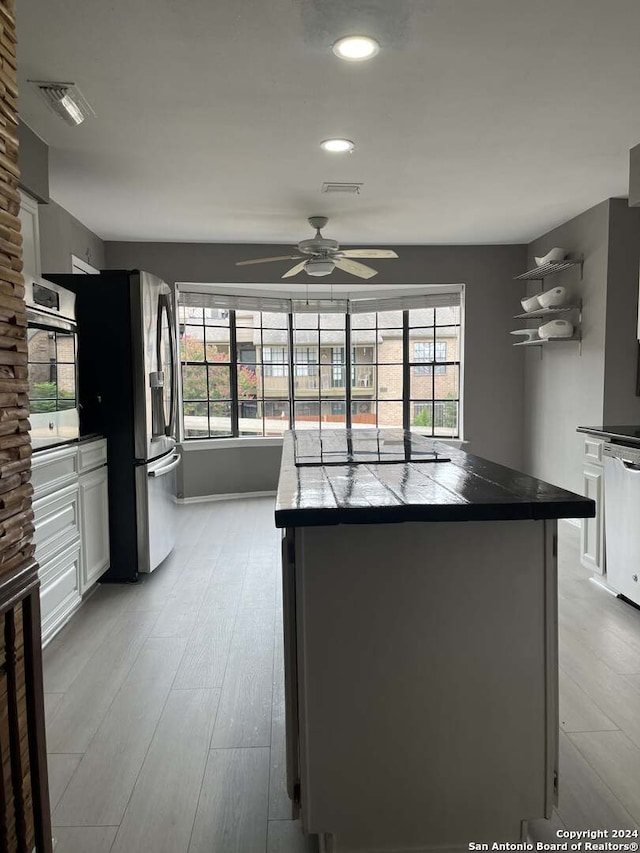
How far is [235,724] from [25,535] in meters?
1.20

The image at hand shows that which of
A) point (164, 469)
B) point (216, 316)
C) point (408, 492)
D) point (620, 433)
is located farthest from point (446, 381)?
point (408, 492)

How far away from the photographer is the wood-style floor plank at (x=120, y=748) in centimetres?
168

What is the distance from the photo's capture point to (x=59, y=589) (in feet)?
9.11

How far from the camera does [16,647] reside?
124 centimetres

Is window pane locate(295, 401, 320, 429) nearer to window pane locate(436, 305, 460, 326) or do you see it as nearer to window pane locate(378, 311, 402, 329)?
window pane locate(378, 311, 402, 329)

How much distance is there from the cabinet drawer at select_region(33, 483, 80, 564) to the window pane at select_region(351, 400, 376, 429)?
3897 millimetres

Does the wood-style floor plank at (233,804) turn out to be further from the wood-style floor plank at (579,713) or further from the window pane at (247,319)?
the window pane at (247,319)

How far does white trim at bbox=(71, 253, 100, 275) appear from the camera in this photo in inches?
188

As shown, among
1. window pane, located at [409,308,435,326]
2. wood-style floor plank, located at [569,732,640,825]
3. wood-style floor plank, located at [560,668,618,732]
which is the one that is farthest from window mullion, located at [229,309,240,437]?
wood-style floor plank, located at [569,732,640,825]

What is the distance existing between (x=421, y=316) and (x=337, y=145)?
3.19 metres

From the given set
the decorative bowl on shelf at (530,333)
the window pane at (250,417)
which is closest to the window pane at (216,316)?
the window pane at (250,417)

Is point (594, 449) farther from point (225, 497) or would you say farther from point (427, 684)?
point (225, 497)

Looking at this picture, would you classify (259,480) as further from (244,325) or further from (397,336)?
(397,336)
